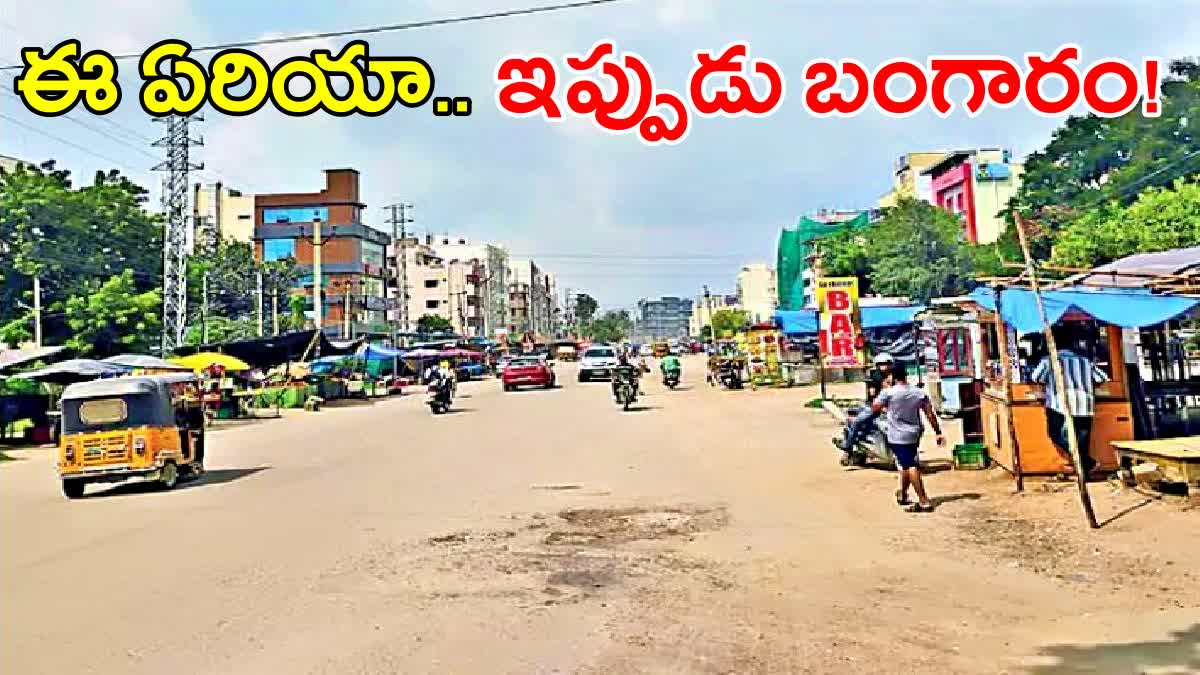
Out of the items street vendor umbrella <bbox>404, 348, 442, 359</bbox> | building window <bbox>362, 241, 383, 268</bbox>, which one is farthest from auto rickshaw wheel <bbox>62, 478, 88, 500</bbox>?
building window <bbox>362, 241, 383, 268</bbox>

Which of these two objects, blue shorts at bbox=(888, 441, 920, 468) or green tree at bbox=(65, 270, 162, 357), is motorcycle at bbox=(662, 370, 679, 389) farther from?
blue shorts at bbox=(888, 441, 920, 468)

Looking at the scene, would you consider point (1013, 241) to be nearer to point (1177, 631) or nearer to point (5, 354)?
point (5, 354)

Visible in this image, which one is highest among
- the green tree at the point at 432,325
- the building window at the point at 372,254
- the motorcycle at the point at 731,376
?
the building window at the point at 372,254

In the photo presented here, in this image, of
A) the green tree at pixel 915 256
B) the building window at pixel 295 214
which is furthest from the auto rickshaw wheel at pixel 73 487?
the building window at pixel 295 214

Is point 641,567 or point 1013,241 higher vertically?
point 1013,241

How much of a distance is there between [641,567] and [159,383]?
9.59m

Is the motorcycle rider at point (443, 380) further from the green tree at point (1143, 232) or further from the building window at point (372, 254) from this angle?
the building window at point (372, 254)

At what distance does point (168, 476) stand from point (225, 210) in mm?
89366

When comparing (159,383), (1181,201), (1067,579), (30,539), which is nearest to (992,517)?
(1067,579)

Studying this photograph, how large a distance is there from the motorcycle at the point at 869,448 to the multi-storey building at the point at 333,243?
77.1 m

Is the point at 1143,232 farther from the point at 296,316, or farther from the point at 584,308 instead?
the point at 584,308

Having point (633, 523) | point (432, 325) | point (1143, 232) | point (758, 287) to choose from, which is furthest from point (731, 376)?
point (758, 287)

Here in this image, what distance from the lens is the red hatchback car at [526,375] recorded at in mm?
46781

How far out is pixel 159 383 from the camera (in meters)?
16.1
